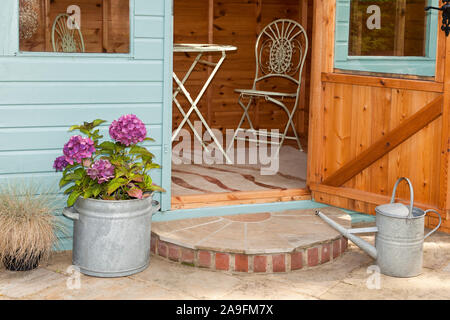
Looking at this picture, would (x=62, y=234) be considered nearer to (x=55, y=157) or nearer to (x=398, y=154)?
(x=55, y=157)

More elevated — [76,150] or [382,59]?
[382,59]

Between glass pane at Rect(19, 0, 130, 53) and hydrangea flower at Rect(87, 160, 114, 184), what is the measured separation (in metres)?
0.72

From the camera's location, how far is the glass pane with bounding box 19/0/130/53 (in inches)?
152

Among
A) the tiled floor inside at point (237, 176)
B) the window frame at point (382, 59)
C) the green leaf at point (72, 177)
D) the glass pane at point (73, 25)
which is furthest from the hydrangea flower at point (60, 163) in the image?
the window frame at point (382, 59)

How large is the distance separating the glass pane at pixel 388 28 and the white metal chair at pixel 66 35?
1.66 m

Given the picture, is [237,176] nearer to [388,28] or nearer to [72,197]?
[388,28]

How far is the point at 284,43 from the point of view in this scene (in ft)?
20.6

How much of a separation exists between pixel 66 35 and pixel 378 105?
1.87 metres

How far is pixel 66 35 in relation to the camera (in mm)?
3953

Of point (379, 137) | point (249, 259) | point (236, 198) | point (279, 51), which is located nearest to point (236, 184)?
point (236, 198)

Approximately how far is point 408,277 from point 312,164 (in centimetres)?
121

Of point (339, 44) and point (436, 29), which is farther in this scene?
point (339, 44)

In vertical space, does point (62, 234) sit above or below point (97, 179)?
below

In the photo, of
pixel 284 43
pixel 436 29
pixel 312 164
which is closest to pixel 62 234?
pixel 312 164
